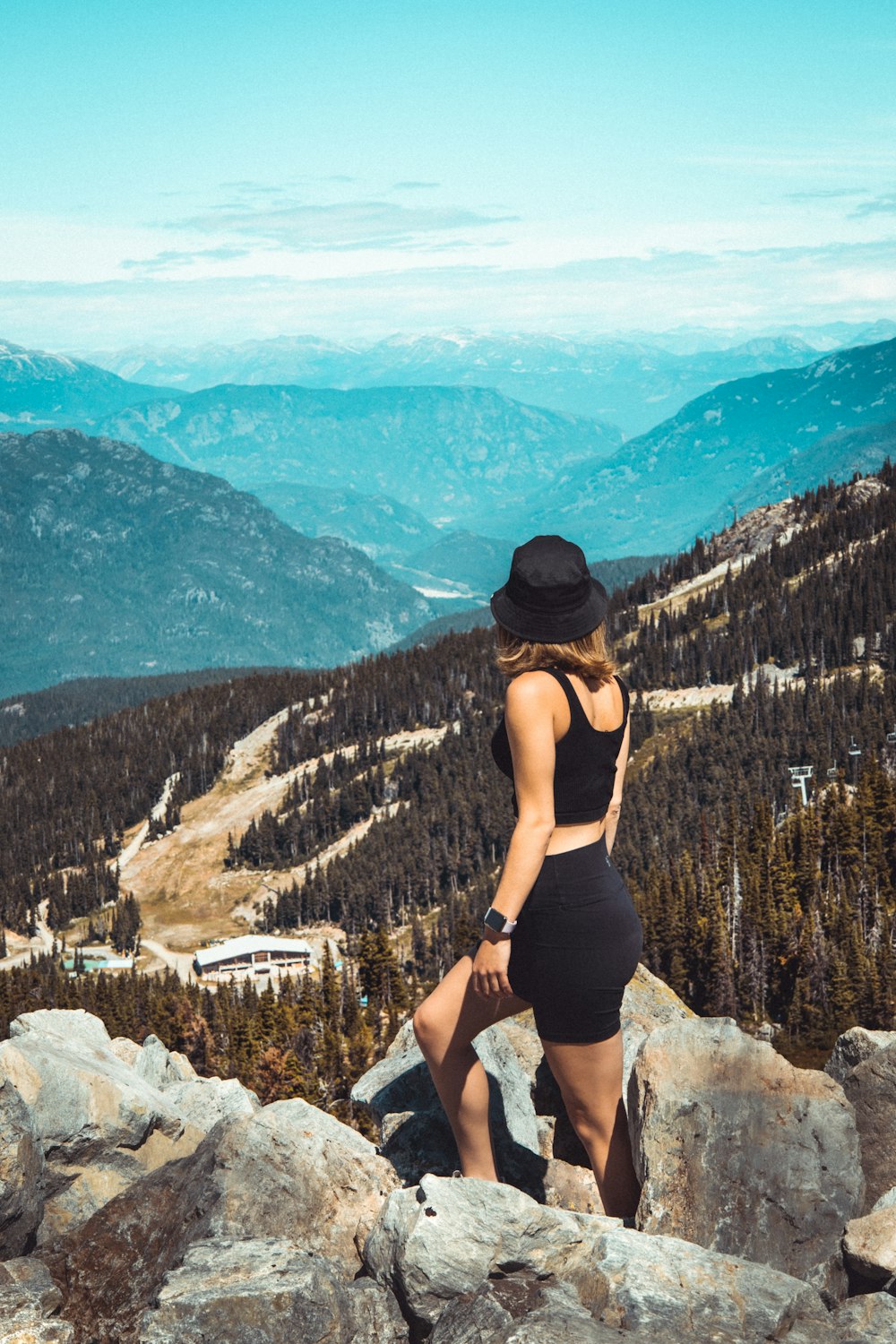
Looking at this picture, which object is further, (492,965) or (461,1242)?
(461,1242)

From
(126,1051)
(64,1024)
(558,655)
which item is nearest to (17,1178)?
(558,655)

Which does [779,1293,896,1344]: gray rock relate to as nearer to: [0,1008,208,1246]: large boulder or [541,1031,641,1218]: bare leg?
[541,1031,641,1218]: bare leg

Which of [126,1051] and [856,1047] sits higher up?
[856,1047]

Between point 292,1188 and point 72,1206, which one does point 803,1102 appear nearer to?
point 292,1188

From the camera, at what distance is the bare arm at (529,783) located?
1162 centimetres

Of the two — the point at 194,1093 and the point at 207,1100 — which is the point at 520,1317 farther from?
the point at 194,1093

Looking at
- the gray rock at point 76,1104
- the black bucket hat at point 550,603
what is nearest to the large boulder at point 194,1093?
the gray rock at point 76,1104

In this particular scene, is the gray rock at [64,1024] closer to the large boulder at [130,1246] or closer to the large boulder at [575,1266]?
the large boulder at [130,1246]

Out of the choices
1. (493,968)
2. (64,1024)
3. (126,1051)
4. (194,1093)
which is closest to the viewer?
(493,968)

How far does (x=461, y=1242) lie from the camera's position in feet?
40.6

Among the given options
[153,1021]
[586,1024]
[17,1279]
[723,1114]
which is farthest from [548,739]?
[153,1021]

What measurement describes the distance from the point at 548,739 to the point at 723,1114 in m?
6.58

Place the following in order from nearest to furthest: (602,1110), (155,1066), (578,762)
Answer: (578,762)
(602,1110)
(155,1066)

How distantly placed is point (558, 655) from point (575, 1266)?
635cm
